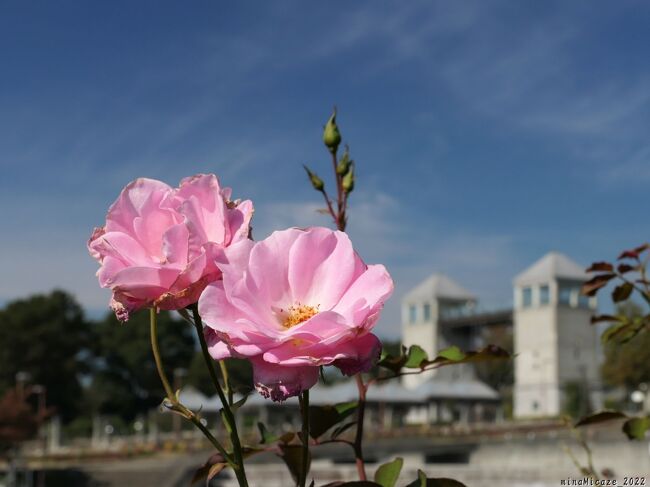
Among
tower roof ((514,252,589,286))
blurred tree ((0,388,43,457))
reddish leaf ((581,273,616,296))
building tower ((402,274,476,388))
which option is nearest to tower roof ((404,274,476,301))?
building tower ((402,274,476,388))

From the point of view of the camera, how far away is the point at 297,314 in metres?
0.99

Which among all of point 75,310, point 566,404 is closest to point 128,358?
point 75,310

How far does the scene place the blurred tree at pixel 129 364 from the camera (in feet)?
177

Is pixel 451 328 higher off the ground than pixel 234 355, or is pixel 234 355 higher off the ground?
pixel 451 328

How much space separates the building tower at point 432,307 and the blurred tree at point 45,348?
25.5m

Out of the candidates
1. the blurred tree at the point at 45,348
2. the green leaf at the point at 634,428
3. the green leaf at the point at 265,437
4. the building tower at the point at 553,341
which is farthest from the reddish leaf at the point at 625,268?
the building tower at the point at 553,341

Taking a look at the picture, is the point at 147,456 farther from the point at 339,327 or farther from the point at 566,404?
the point at 339,327

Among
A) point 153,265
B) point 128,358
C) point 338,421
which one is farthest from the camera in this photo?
point 128,358

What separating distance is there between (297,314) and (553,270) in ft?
192

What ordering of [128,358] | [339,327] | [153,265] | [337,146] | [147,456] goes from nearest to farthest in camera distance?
[339,327] < [153,265] < [337,146] < [147,456] < [128,358]

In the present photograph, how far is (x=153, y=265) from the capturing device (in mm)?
1008

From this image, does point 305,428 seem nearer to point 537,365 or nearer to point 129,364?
point 129,364

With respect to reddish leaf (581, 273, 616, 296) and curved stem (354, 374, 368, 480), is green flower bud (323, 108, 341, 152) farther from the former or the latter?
reddish leaf (581, 273, 616, 296)

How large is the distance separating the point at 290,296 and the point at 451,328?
65537 mm
